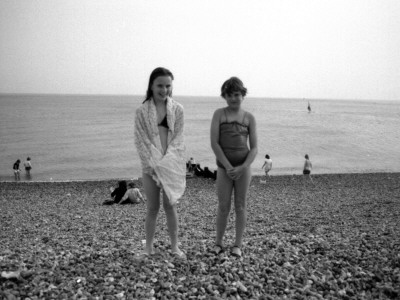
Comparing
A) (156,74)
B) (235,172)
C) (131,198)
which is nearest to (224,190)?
(235,172)

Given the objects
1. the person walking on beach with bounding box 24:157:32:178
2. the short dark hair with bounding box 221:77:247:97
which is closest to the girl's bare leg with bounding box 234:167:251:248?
the short dark hair with bounding box 221:77:247:97

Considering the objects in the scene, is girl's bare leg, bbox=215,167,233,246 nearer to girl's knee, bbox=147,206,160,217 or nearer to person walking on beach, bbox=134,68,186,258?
person walking on beach, bbox=134,68,186,258

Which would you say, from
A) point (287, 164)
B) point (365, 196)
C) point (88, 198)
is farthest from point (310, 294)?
point (287, 164)

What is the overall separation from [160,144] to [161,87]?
669mm

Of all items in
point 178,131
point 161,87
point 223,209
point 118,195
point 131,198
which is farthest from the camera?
point 118,195

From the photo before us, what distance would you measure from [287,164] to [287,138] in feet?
61.4

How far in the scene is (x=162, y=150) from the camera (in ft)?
13.6

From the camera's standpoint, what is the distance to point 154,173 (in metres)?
4.07

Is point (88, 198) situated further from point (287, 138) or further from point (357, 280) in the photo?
point (287, 138)

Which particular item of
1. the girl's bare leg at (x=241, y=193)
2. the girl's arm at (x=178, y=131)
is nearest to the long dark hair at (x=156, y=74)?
the girl's arm at (x=178, y=131)

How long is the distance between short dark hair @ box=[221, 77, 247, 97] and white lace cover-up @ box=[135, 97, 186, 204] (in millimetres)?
595

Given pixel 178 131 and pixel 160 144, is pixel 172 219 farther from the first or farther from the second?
pixel 178 131

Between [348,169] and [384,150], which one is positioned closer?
[348,169]

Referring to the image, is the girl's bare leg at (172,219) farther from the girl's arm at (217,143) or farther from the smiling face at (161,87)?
the smiling face at (161,87)
